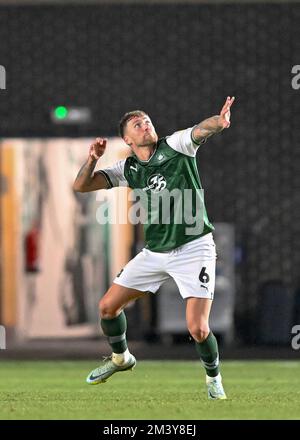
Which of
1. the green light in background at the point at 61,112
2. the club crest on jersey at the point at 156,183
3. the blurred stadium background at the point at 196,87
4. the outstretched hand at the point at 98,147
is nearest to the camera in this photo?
the outstretched hand at the point at 98,147

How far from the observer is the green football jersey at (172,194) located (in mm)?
10969

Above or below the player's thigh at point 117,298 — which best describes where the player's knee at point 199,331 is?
below

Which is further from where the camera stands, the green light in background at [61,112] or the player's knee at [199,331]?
the green light in background at [61,112]

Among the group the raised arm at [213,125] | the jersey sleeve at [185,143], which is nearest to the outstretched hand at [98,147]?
the jersey sleeve at [185,143]

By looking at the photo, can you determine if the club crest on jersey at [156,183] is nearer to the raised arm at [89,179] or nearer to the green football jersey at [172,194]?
the green football jersey at [172,194]

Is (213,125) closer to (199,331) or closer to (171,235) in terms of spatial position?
(171,235)

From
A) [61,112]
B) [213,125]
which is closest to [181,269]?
[213,125]

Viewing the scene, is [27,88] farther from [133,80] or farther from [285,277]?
[285,277]

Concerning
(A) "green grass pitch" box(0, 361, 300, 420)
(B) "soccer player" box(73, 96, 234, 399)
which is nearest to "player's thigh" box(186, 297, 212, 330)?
(B) "soccer player" box(73, 96, 234, 399)

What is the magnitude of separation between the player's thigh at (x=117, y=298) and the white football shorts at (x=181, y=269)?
0.04 m

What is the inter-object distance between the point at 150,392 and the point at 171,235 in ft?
5.40

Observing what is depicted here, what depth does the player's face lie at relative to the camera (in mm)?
11148

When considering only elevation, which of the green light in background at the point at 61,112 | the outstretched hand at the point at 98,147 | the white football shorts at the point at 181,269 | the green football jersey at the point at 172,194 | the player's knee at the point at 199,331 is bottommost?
the player's knee at the point at 199,331

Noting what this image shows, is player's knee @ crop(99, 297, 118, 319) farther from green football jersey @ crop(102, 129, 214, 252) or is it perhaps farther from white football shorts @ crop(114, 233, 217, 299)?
green football jersey @ crop(102, 129, 214, 252)
